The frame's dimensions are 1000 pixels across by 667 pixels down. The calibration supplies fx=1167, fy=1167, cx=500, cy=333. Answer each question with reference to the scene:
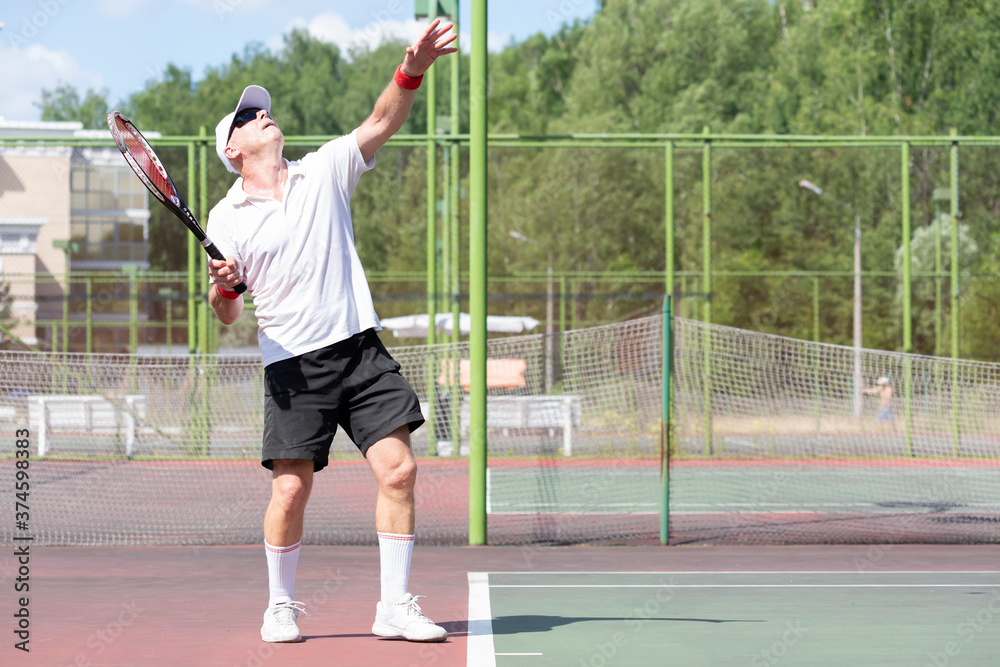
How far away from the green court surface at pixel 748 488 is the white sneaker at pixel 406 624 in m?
4.16

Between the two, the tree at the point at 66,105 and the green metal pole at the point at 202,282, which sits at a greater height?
the tree at the point at 66,105

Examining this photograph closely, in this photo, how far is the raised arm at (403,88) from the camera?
455 centimetres

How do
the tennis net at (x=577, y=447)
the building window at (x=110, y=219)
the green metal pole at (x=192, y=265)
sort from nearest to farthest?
the tennis net at (x=577, y=447)
the green metal pole at (x=192, y=265)
the building window at (x=110, y=219)

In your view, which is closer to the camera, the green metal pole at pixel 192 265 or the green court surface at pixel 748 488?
the green court surface at pixel 748 488

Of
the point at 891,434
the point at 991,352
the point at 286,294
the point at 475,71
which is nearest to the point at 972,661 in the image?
the point at 286,294

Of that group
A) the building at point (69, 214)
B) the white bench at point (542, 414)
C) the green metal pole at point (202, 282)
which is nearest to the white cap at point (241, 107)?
the white bench at point (542, 414)

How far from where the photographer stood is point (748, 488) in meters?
10.5

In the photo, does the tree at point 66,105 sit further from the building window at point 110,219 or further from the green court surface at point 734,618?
the green court surface at point 734,618

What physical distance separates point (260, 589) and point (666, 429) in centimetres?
307

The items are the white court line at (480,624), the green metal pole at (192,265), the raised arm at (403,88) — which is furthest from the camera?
the green metal pole at (192,265)

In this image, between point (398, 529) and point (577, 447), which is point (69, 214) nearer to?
point (577, 447)

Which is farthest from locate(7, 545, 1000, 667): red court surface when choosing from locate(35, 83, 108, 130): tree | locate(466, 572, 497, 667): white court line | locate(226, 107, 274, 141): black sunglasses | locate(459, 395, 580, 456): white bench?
locate(35, 83, 108, 130): tree

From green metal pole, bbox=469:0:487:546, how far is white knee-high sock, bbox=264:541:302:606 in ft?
9.72

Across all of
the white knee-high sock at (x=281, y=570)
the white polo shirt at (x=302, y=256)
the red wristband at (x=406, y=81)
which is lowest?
the white knee-high sock at (x=281, y=570)
